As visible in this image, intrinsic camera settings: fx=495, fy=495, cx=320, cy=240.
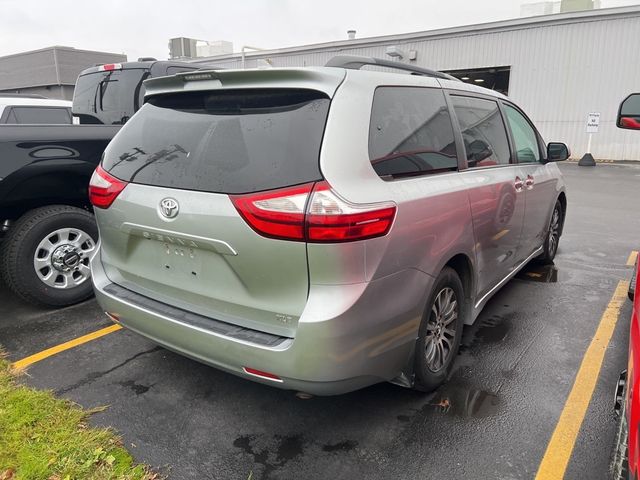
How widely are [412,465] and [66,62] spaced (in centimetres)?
3705

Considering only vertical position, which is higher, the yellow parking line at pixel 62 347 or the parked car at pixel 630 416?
the parked car at pixel 630 416

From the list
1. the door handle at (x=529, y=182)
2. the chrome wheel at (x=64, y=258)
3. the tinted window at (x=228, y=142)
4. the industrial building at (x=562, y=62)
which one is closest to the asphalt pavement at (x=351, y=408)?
the chrome wheel at (x=64, y=258)

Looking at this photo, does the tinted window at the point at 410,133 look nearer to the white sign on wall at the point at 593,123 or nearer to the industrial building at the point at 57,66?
the white sign on wall at the point at 593,123

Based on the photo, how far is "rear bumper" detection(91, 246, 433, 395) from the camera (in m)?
2.16

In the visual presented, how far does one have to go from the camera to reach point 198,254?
8.04ft

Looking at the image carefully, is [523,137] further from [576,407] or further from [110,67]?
[110,67]

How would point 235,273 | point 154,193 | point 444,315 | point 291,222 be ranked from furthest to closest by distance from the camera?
point 444,315
point 154,193
point 235,273
point 291,222

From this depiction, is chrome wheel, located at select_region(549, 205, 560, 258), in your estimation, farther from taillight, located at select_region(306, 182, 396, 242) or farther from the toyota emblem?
the toyota emblem

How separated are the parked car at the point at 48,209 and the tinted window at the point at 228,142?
4.71 ft

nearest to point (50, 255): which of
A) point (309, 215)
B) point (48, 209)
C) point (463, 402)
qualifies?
point (48, 209)

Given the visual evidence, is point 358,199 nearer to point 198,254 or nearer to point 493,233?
point 198,254

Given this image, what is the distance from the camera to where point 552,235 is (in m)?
5.48

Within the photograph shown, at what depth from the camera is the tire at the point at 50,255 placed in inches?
158

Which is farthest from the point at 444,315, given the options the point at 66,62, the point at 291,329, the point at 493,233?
the point at 66,62
